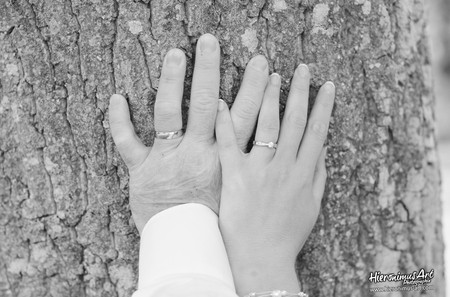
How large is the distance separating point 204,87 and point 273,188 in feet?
1.10

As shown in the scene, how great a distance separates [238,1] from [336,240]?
78 cm

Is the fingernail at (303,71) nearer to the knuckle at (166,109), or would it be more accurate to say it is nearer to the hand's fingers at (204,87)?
the hand's fingers at (204,87)

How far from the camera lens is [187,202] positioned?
1.54m

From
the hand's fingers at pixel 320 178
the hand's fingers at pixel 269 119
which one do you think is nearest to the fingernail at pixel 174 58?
the hand's fingers at pixel 269 119

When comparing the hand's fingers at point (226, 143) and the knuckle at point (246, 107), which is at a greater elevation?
the knuckle at point (246, 107)

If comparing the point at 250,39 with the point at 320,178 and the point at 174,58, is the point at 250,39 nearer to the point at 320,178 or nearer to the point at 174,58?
the point at 174,58

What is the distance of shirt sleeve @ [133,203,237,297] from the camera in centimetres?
136

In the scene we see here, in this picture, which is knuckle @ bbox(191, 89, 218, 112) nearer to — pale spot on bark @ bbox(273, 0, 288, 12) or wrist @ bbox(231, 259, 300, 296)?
pale spot on bark @ bbox(273, 0, 288, 12)

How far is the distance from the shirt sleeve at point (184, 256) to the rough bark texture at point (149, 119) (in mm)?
226

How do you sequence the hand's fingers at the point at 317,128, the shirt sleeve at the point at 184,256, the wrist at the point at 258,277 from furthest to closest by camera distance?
the hand's fingers at the point at 317,128, the wrist at the point at 258,277, the shirt sleeve at the point at 184,256

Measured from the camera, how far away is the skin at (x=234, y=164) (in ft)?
4.98

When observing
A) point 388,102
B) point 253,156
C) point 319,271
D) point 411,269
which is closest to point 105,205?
point 253,156

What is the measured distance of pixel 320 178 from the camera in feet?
5.46

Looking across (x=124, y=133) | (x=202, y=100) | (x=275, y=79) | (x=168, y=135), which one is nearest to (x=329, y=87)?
(x=275, y=79)
